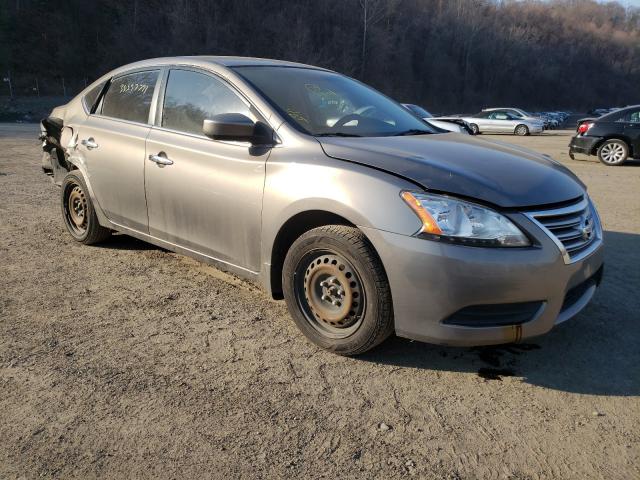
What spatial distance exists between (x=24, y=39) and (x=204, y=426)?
7443 cm

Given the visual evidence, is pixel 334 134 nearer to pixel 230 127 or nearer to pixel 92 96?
pixel 230 127

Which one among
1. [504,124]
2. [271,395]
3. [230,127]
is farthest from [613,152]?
[504,124]

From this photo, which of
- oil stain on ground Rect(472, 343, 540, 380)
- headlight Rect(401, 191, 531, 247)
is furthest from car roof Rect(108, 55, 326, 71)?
oil stain on ground Rect(472, 343, 540, 380)

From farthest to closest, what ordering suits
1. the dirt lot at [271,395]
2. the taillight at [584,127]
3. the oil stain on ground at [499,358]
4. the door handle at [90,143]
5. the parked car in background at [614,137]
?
the taillight at [584,127] < the parked car in background at [614,137] < the door handle at [90,143] < the oil stain on ground at [499,358] < the dirt lot at [271,395]

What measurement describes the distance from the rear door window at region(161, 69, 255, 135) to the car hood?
32.3 inches

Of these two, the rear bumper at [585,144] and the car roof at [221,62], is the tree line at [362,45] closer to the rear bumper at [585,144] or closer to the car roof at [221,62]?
the rear bumper at [585,144]

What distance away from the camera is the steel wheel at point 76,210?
5.01m

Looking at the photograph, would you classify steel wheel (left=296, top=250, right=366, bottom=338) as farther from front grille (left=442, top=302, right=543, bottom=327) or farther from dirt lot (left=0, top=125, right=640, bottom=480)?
front grille (left=442, top=302, right=543, bottom=327)

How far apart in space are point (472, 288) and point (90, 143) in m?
3.63

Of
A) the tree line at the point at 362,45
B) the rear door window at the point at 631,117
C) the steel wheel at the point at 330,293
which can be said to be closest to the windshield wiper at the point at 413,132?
the steel wheel at the point at 330,293

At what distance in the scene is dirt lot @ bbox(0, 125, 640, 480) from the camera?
2221 mm

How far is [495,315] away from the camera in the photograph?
273 centimetres

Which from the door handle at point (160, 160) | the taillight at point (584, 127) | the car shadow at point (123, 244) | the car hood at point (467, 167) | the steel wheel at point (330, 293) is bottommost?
the car shadow at point (123, 244)

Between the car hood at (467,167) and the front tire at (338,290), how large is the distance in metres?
0.45
